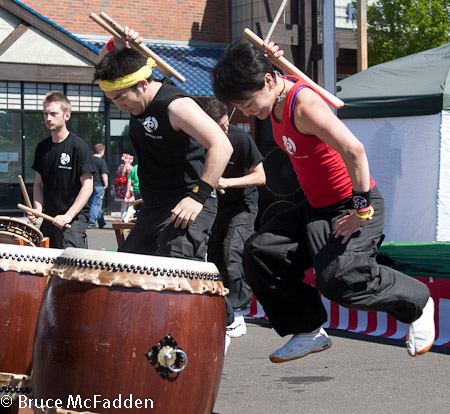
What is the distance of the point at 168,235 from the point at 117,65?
3.11 feet

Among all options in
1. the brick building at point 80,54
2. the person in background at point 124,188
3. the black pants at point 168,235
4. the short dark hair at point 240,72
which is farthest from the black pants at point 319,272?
the brick building at point 80,54

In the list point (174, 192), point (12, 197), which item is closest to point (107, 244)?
point (12, 197)

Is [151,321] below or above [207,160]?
below

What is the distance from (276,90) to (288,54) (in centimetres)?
815

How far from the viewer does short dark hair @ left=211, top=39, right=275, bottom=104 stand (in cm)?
393

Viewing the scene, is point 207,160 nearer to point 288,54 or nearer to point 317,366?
point 317,366

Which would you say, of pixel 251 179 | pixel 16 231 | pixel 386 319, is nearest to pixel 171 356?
pixel 16 231

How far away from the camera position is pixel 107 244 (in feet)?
45.3

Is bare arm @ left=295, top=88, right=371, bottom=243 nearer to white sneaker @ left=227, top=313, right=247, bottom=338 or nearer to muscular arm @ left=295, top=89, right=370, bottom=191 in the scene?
muscular arm @ left=295, top=89, right=370, bottom=191

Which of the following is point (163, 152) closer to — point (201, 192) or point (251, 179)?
point (201, 192)

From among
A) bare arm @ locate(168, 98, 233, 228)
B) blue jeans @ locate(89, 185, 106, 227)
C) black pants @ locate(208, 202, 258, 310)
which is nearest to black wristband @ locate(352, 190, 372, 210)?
bare arm @ locate(168, 98, 233, 228)

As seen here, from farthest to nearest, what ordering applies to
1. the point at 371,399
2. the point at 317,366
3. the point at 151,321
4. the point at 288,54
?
the point at 288,54
the point at 317,366
the point at 371,399
the point at 151,321

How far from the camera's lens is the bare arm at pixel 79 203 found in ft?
20.8

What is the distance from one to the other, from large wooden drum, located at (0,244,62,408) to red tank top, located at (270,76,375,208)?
1.34m
